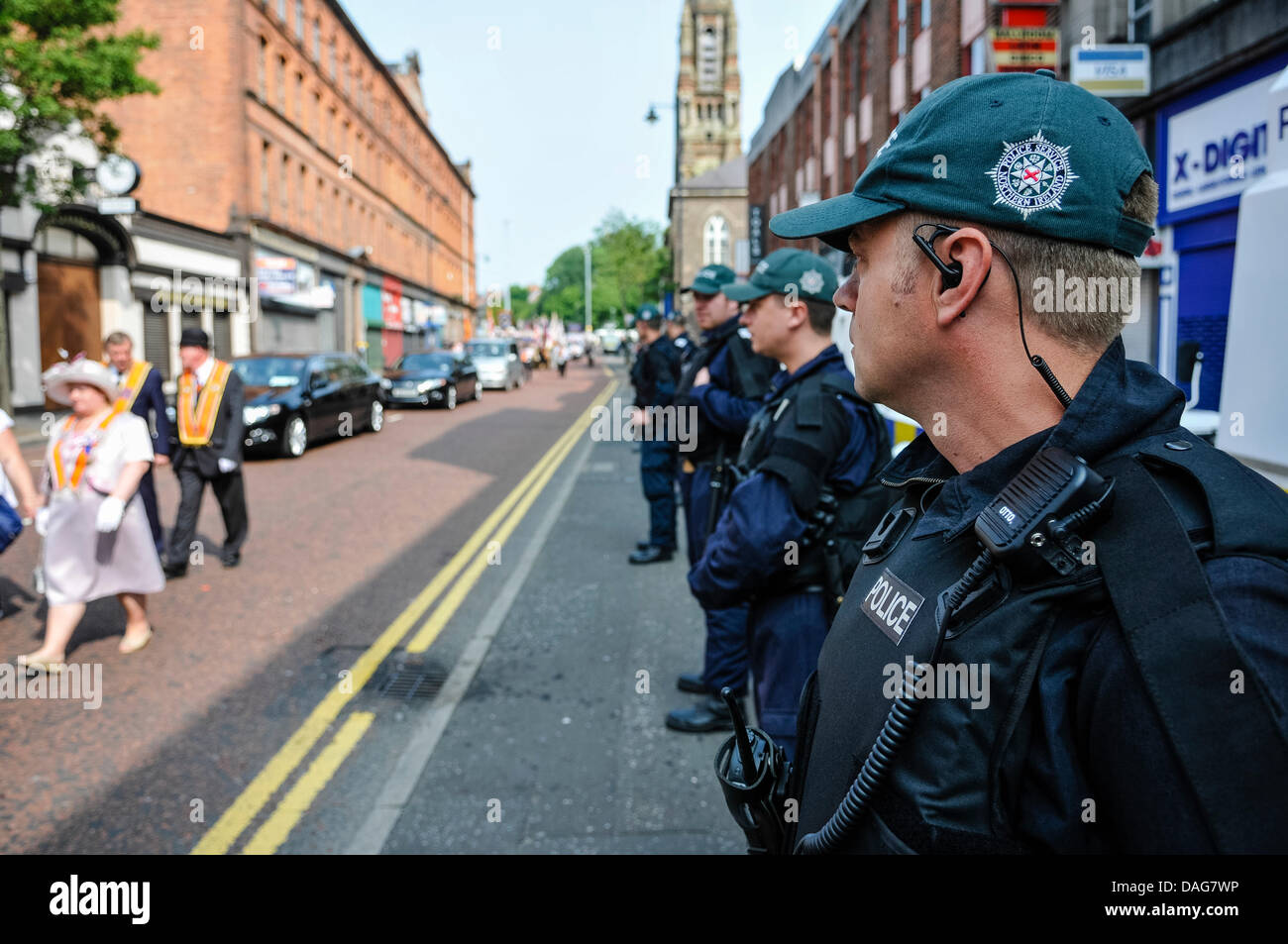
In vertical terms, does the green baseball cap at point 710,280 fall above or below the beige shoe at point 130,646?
above

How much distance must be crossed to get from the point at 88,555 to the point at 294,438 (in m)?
10.6

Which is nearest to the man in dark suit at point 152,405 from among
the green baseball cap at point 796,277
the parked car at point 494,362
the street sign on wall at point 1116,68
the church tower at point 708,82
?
the green baseball cap at point 796,277

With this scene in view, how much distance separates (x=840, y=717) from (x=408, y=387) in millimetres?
25511

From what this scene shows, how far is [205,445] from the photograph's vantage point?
795 cm

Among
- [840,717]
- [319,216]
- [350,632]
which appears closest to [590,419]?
[350,632]

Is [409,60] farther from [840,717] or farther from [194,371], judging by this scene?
[840,717]

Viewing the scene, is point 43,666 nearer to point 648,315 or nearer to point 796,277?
point 796,277

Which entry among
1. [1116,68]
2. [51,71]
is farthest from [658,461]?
[51,71]

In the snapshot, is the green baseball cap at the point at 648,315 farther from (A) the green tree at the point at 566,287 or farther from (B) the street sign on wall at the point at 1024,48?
(A) the green tree at the point at 566,287

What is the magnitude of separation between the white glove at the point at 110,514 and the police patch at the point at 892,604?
5.26 metres

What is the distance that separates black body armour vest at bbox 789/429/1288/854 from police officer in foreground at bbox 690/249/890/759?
5.28ft

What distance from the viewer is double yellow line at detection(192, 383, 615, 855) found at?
3633 millimetres

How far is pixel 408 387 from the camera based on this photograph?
84.8ft

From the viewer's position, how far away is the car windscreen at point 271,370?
54.7 ft
